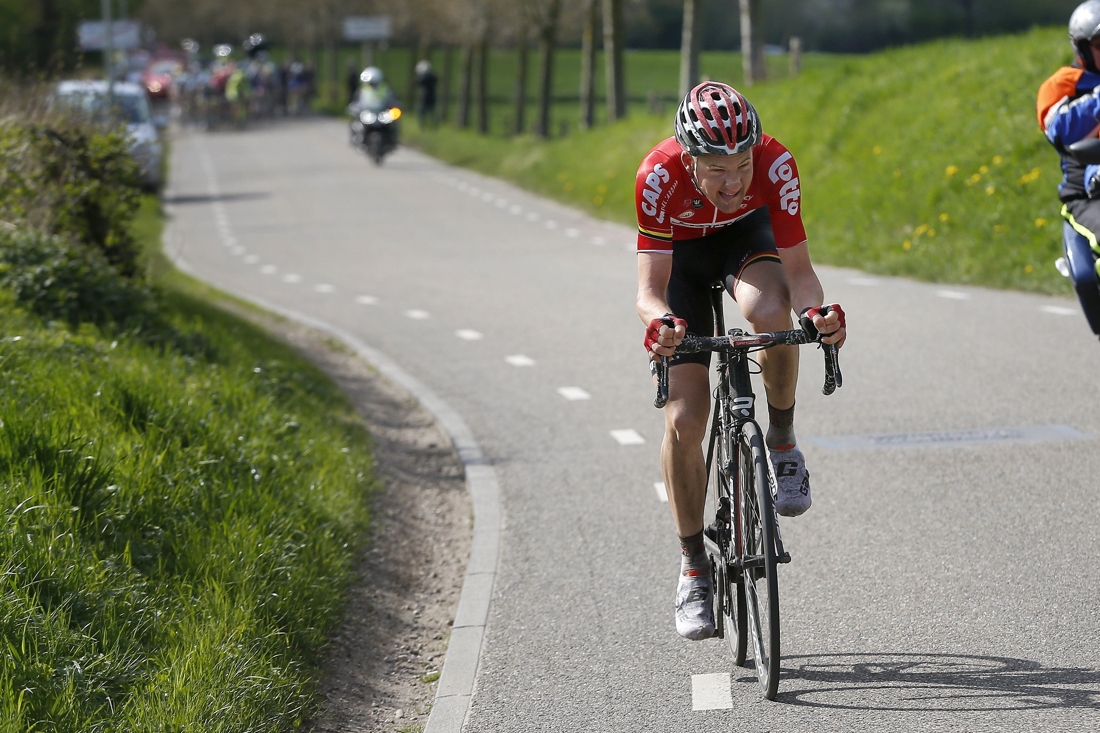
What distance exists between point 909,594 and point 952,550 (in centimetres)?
58

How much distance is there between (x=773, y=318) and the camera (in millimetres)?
4859

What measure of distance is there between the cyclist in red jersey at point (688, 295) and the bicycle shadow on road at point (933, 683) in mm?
412

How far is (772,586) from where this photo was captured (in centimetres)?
426

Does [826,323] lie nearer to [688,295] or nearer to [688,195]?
[688,195]

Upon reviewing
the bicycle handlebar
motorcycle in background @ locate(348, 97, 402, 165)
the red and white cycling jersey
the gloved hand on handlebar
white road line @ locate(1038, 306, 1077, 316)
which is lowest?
motorcycle in background @ locate(348, 97, 402, 165)

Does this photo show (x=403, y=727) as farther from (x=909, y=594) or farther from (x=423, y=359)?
(x=423, y=359)

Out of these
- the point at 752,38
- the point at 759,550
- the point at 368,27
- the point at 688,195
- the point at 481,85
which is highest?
the point at 752,38

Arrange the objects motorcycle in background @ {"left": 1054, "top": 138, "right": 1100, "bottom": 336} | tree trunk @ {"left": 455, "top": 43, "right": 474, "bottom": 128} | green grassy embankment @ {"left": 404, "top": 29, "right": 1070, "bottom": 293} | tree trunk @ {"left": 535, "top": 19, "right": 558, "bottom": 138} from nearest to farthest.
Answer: motorcycle in background @ {"left": 1054, "top": 138, "right": 1100, "bottom": 336} → green grassy embankment @ {"left": 404, "top": 29, "right": 1070, "bottom": 293} → tree trunk @ {"left": 535, "top": 19, "right": 558, "bottom": 138} → tree trunk @ {"left": 455, "top": 43, "right": 474, "bottom": 128}

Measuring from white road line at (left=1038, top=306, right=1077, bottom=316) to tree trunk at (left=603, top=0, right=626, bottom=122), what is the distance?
20.9 m

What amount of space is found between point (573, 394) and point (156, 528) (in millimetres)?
4670

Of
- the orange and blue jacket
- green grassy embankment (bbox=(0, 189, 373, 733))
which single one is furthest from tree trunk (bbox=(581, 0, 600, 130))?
the orange and blue jacket

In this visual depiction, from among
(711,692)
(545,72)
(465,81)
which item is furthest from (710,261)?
(465,81)

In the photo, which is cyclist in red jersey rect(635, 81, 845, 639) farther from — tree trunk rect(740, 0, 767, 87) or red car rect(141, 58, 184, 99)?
red car rect(141, 58, 184, 99)

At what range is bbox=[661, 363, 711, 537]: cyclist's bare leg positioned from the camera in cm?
473
